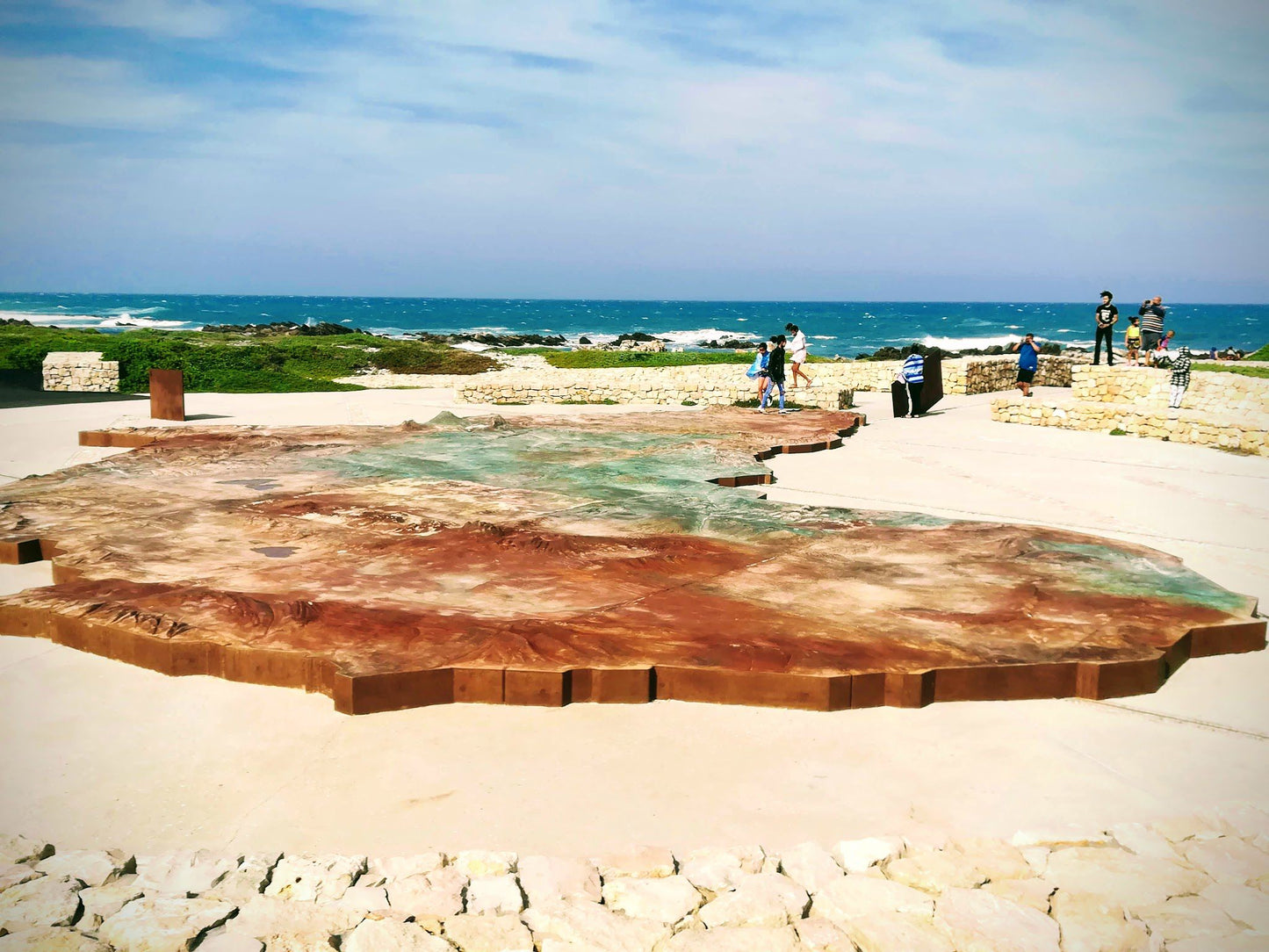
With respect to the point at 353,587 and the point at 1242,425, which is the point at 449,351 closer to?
the point at 1242,425

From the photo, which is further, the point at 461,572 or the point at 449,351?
the point at 449,351

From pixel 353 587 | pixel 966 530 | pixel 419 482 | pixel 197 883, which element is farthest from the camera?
pixel 419 482

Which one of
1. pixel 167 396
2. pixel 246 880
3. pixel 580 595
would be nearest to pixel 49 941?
pixel 246 880

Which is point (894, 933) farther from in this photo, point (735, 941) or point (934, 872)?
point (735, 941)

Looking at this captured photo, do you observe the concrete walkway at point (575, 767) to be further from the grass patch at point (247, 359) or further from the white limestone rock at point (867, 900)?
the grass patch at point (247, 359)

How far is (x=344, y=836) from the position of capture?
13.0 feet

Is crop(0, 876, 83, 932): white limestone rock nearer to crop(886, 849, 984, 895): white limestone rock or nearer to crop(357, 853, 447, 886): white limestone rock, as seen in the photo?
crop(357, 853, 447, 886): white limestone rock

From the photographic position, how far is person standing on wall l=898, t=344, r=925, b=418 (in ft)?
65.1

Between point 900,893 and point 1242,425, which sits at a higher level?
point 1242,425

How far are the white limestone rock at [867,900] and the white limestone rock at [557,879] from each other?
0.77 m

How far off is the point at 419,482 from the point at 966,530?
5244 millimetres

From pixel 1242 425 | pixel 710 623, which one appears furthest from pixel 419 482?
pixel 1242 425

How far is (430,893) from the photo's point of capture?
3.50 meters

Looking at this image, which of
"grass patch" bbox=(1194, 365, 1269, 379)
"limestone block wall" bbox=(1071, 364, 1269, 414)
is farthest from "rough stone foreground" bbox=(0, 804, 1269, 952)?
"grass patch" bbox=(1194, 365, 1269, 379)
